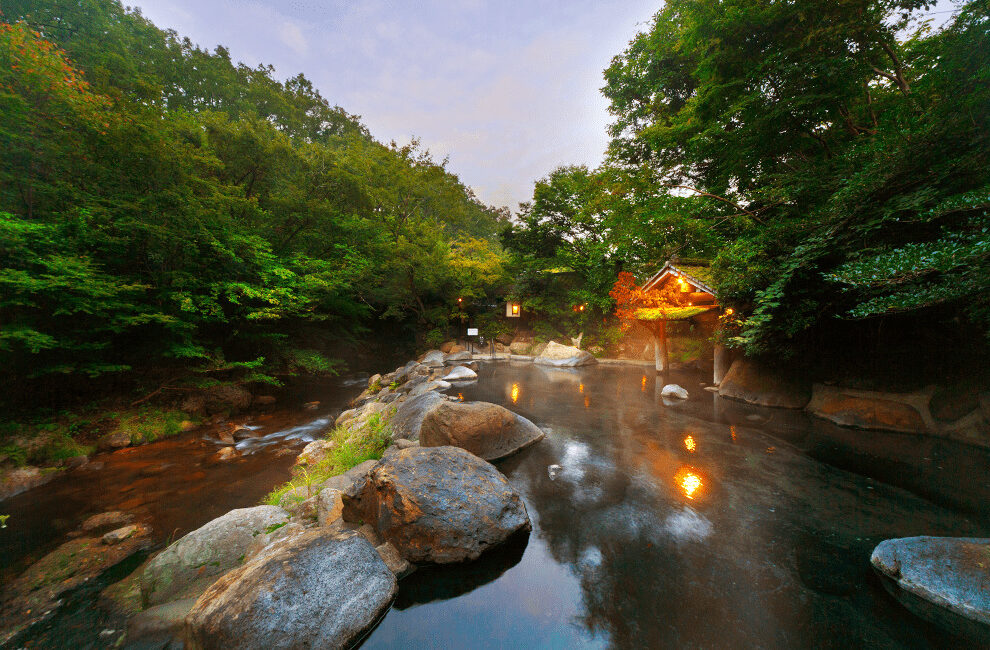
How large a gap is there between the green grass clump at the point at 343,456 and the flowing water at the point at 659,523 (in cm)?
49

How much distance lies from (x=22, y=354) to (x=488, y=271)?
1765cm

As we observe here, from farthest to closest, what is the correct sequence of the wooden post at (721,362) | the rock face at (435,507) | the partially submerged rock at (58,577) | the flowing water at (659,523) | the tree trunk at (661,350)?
the tree trunk at (661,350) → the wooden post at (721,362) → the rock face at (435,507) → the partially submerged rock at (58,577) → the flowing water at (659,523)

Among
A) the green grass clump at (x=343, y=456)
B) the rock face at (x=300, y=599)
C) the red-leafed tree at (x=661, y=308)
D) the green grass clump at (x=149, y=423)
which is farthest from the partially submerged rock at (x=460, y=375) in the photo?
the rock face at (x=300, y=599)

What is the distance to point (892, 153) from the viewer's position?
13.4ft

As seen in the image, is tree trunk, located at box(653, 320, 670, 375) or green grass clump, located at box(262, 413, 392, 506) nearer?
green grass clump, located at box(262, 413, 392, 506)

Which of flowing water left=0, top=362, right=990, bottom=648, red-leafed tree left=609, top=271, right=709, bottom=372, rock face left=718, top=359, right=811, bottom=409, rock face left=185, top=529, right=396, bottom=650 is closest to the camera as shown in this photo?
rock face left=185, top=529, right=396, bottom=650

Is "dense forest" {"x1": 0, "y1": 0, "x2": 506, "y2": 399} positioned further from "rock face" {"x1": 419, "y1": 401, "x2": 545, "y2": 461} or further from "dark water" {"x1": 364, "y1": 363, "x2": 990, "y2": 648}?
"dark water" {"x1": 364, "y1": 363, "x2": 990, "y2": 648}

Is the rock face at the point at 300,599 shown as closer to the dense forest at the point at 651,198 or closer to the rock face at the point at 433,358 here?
the dense forest at the point at 651,198

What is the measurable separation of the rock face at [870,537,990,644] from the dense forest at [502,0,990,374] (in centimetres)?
260

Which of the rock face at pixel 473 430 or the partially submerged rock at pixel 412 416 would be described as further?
the partially submerged rock at pixel 412 416

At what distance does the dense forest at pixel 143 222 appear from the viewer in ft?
18.7

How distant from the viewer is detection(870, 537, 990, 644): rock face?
88.7 inches

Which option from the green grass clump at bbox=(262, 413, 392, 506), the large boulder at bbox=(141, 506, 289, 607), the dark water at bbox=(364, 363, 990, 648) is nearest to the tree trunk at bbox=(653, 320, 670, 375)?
the dark water at bbox=(364, 363, 990, 648)

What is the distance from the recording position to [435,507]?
9.91 ft
